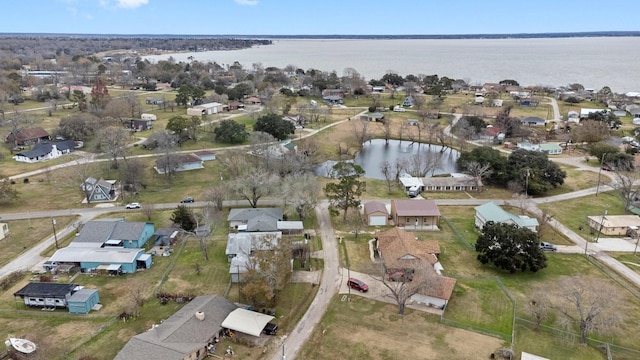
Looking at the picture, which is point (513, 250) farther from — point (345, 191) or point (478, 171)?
point (478, 171)

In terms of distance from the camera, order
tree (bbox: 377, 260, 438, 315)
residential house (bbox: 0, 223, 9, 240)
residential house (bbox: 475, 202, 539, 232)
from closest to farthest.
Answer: tree (bbox: 377, 260, 438, 315), residential house (bbox: 0, 223, 9, 240), residential house (bbox: 475, 202, 539, 232)

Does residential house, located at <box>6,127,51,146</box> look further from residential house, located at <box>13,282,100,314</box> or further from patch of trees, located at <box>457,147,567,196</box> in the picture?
patch of trees, located at <box>457,147,567,196</box>

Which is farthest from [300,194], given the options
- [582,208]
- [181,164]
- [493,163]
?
[582,208]

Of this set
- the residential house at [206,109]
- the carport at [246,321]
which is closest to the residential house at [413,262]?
the carport at [246,321]

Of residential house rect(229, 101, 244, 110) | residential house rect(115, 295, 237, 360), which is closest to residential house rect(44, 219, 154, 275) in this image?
residential house rect(115, 295, 237, 360)

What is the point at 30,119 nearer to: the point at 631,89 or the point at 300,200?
the point at 300,200

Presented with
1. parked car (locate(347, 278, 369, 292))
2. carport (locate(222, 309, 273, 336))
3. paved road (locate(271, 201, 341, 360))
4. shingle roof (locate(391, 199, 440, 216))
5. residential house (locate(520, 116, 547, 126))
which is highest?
residential house (locate(520, 116, 547, 126))
